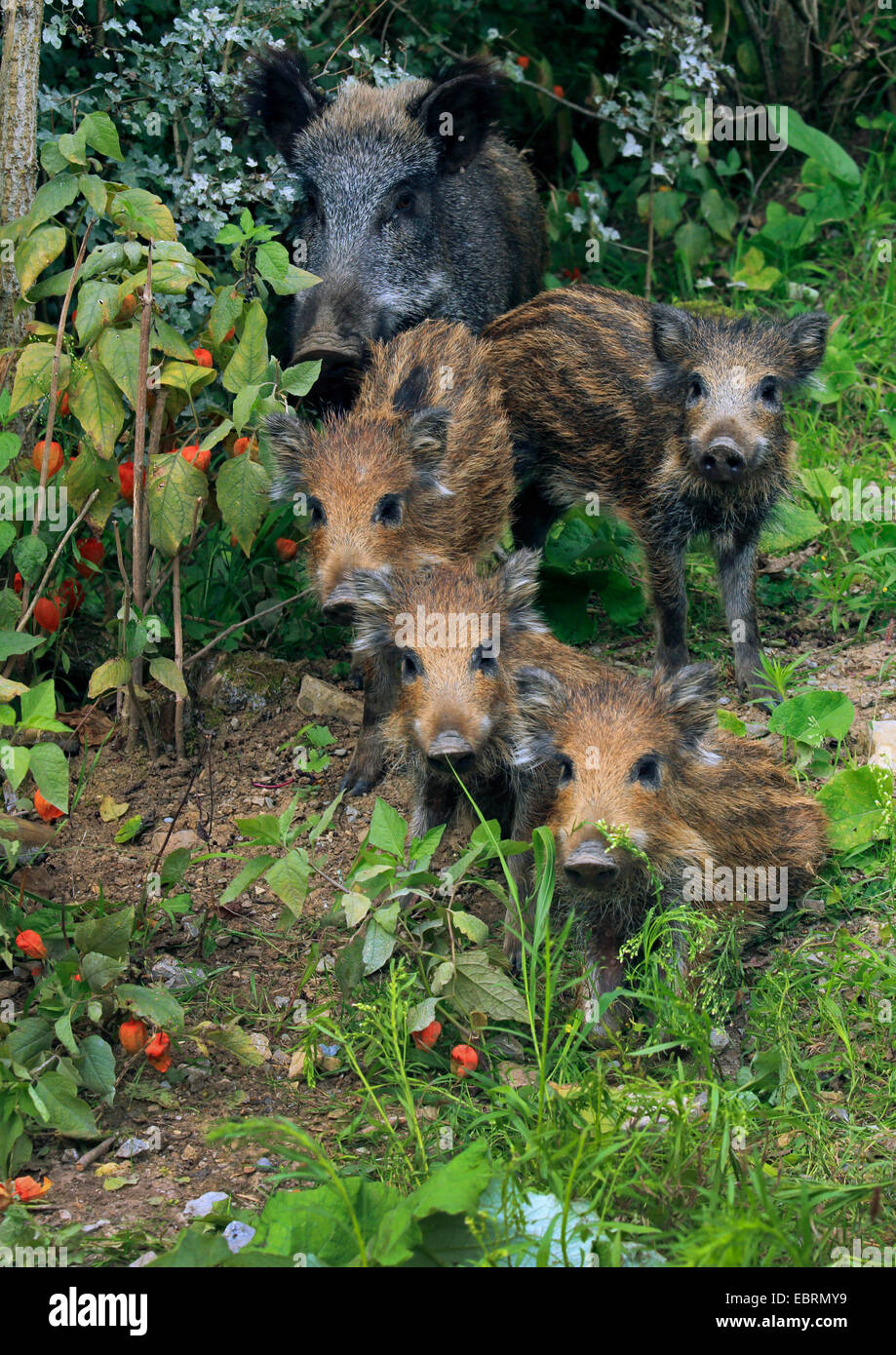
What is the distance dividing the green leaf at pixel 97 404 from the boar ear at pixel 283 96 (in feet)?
7.96

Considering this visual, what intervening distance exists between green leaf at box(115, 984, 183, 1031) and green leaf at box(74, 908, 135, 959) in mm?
123

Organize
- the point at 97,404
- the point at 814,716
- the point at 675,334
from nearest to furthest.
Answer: the point at 97,404, the point at 814,716, the point at 675,334

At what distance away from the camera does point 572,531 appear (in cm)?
617

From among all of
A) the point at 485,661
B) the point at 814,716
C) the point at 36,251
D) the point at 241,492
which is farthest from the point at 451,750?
the point at 36,251

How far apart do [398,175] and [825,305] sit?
2210mm

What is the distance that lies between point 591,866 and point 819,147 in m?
5.19

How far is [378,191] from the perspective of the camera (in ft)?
20.4

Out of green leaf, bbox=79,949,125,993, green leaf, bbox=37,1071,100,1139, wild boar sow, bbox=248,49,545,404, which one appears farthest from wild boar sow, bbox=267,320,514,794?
green leaf, bbox=37,1071,100,1139

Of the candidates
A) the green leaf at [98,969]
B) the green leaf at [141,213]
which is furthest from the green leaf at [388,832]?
the green leaf at [141,213]

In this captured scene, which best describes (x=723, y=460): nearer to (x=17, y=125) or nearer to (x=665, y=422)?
(x=665, y=422)

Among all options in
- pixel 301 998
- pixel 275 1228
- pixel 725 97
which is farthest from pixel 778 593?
pixel 275 1228

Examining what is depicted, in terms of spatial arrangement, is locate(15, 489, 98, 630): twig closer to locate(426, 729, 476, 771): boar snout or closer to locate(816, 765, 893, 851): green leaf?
locate(426, 729, 476, 771): boar snout

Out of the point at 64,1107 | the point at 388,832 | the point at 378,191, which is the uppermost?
the point at 378,191
